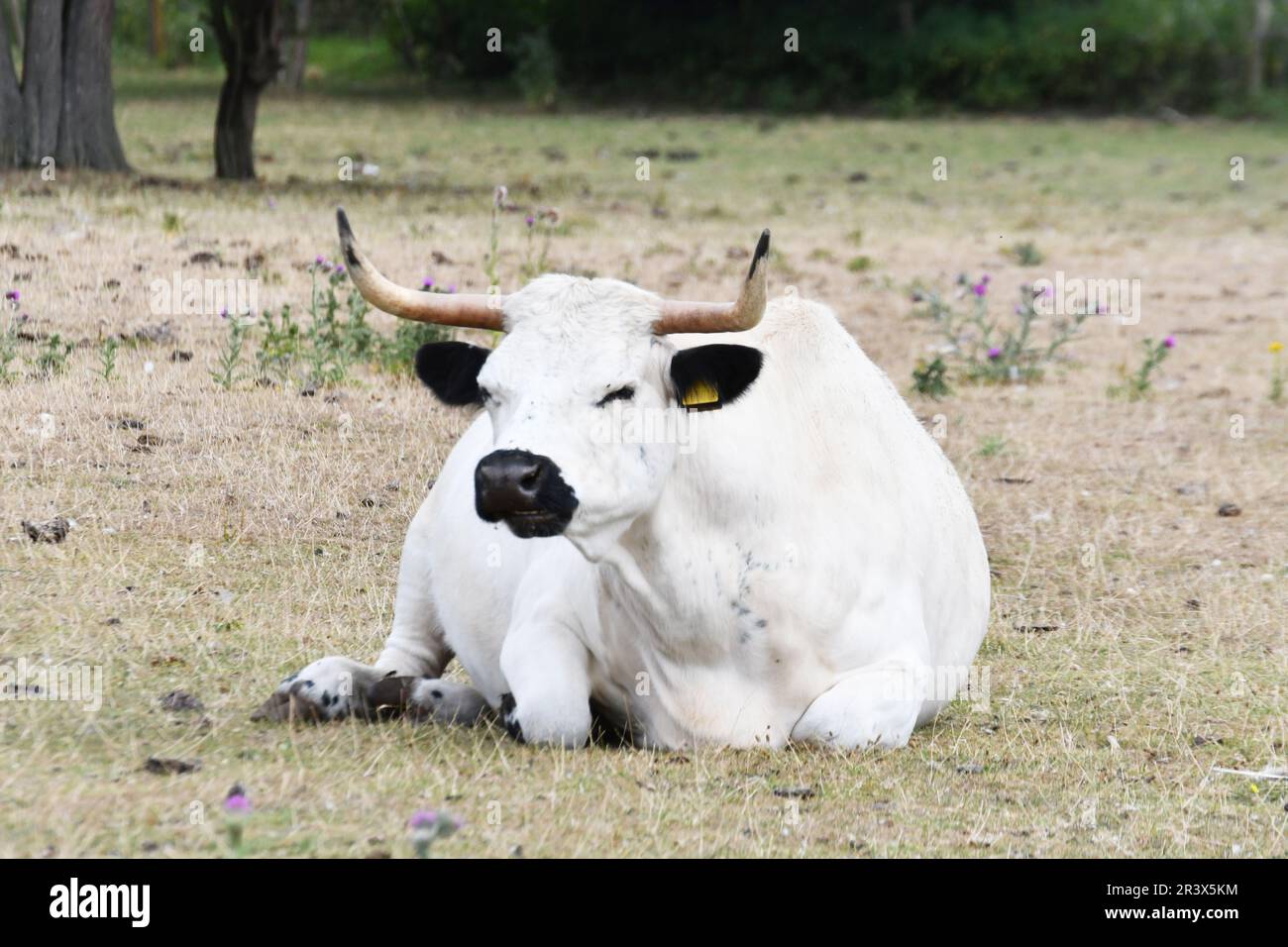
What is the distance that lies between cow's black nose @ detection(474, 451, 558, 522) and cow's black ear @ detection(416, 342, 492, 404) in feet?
1.75

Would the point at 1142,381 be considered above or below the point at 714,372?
below

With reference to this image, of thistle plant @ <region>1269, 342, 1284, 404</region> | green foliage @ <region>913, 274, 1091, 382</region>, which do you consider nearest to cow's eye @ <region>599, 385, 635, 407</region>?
green foliage @ <region>913, 274, 1091, 382</region>

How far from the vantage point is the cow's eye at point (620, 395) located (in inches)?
189

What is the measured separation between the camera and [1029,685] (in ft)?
21.2

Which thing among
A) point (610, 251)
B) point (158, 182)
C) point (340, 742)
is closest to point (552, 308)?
point (340, 742)

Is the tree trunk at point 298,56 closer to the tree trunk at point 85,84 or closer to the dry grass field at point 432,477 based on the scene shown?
the dry grass field at point 432,477

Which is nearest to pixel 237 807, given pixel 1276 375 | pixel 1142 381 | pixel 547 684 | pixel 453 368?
pixel 547 684

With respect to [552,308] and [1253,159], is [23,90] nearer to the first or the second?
[552,308]

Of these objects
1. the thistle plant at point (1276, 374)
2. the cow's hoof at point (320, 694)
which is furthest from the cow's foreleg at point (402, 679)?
the thistle plant at point (1276, 374)

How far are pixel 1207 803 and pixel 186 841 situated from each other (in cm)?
271

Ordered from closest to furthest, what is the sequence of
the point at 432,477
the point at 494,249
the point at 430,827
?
the point at 430,827 < the point at 432,477 < the point at 494,249

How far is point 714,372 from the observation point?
4.95 metres

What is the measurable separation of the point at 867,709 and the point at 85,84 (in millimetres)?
14163

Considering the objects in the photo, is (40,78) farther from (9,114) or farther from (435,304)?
(435,304)
